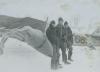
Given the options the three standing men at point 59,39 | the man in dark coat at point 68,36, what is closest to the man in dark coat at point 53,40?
the three standing men at point 59,39

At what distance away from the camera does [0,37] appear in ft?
7.78

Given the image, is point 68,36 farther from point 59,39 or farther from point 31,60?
point 31,60

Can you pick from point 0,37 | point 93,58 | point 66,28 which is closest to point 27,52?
point 0,37

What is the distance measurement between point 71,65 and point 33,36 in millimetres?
443

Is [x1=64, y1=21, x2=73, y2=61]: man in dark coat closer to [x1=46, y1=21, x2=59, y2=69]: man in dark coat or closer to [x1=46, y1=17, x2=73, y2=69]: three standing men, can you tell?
[x1=46, y1=17, x2=73, y2=69]: three standing men

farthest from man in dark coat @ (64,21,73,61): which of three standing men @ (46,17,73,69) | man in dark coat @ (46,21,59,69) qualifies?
man in dark coat @ (46,21,59,69)

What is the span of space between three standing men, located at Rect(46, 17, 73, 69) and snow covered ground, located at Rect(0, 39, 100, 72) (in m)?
0.06

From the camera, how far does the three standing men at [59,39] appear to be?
241 centimetres

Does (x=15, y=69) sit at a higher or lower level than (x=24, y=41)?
lower

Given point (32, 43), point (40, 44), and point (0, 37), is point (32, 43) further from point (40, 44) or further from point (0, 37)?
point (0, 37)

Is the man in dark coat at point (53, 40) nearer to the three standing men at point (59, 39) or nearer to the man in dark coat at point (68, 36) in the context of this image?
the three standing men at point (59, 39)

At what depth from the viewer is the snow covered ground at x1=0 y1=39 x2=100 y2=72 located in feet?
7.68

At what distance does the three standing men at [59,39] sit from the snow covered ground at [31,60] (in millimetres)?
55

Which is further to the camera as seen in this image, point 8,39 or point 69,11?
point 69,11
